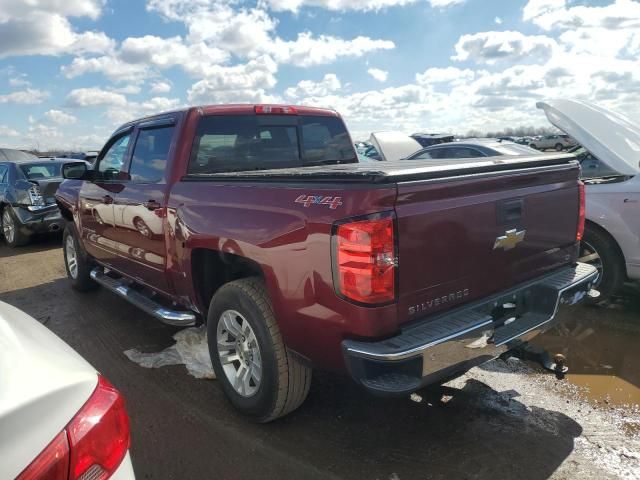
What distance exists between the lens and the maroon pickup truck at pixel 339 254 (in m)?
2.25

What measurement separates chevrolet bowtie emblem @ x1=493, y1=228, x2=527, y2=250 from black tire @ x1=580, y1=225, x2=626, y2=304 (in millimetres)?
2449

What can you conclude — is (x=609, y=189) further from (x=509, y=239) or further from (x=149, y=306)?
(x=149, y=306)

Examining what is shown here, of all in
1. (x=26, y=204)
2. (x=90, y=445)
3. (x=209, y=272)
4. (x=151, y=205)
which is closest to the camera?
(x=90, y=445)

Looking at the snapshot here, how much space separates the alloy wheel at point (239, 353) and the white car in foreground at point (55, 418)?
1455mm

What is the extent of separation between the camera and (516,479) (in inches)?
98.5

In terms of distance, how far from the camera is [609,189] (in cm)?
472

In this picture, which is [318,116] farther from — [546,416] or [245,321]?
[546,416]

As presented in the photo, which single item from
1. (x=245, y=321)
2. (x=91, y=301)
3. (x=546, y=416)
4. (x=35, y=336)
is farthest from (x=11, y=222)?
(x=546, y=416)

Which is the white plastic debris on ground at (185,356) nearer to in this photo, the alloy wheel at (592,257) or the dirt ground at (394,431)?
the dirt ground at (394,431)

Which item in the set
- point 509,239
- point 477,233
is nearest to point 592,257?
point 509,239

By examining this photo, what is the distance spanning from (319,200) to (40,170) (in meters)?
9.23

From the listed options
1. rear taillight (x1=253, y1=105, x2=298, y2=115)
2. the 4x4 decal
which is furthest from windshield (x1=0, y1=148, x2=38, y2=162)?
the 4x4 decal

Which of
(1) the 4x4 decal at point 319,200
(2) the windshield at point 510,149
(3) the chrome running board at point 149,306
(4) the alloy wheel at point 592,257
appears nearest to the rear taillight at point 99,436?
(1) the 4x4 decal at point 319,200

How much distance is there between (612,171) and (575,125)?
588mm
